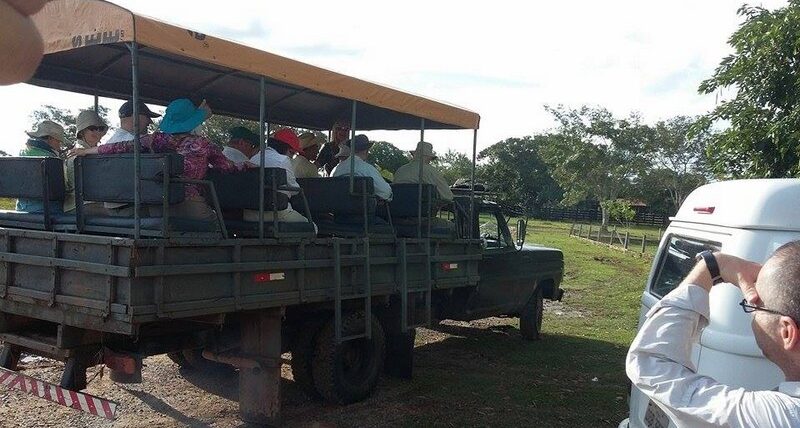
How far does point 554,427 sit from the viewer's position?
5609mm

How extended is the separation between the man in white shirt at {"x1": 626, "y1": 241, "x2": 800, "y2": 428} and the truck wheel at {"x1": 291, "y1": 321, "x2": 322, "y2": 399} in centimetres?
436

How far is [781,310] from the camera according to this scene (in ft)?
5.26

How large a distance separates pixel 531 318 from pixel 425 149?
309 cm

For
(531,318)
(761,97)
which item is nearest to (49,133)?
(531,318)

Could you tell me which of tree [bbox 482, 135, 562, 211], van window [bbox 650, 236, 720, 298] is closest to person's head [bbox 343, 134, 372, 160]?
van window [bbox 650, 236, 720, 298]

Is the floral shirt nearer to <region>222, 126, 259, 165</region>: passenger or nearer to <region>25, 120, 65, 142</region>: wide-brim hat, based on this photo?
<region>25, 120, 65, 142</region>: wide-brim hat

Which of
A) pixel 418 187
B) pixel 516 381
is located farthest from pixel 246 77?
pixel 516 381

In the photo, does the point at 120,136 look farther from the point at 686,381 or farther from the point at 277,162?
the point at 686,381

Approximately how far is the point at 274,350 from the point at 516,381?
2806mm

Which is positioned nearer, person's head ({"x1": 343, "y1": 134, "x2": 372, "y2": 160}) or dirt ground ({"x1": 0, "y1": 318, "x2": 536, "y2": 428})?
dirt ground ({"x1": 0, "y1": 318, "x2": 536, "y2": 428})

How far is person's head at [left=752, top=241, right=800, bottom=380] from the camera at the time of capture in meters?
1.59

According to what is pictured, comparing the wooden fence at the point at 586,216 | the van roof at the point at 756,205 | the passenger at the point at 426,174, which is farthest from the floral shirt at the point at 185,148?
the wooden fence at the point at 586,216

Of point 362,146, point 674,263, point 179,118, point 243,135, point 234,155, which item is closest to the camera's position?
point 674,263

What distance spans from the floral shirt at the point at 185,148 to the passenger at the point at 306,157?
207 cm
